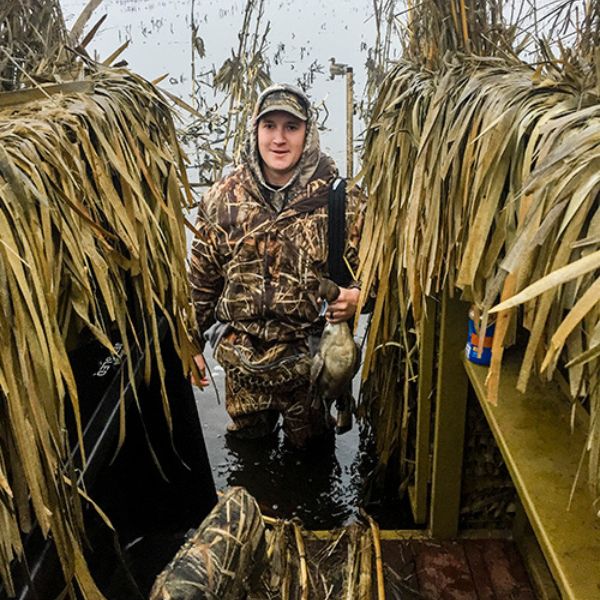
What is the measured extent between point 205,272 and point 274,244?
0.51m

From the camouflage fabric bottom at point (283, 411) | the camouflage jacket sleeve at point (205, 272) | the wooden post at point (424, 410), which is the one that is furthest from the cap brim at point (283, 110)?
the camouflage fabric bottom at point (283, 411)

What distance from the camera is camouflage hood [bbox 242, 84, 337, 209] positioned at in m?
3.85

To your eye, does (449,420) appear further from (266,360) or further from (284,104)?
(284,104)

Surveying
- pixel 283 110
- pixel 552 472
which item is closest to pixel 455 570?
pixel 552 472

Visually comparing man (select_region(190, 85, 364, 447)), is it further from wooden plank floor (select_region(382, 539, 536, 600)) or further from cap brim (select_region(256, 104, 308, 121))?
wooden plank floor (select_region(382, 539, 536, 600))

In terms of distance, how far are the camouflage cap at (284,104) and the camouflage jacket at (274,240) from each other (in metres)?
0.08

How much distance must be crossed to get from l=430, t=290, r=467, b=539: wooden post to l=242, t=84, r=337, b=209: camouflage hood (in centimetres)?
144

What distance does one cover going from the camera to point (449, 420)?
295 centimetres

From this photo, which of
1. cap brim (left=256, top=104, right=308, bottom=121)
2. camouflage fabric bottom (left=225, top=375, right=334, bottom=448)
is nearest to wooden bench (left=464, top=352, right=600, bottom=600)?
cap brim (left=256, top=104, right=308, bottom=121)

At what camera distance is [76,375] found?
2.23m

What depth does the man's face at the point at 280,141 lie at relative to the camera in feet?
12.6

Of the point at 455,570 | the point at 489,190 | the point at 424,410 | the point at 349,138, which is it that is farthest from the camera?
the point at 349,138

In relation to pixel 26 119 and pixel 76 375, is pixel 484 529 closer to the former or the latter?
pixel 76 375

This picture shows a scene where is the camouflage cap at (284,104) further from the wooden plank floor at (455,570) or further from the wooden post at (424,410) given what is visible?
the wooden plank floor at (455,570)
